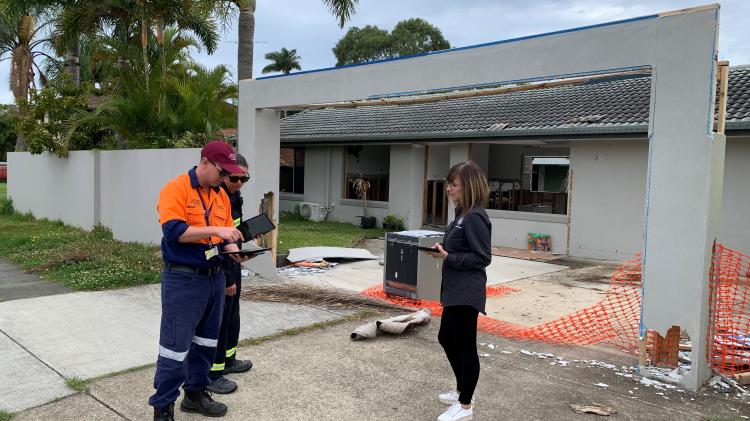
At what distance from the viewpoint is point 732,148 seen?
10.1 meters

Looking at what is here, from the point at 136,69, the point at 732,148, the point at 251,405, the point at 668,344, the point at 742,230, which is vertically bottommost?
the point at 251,405

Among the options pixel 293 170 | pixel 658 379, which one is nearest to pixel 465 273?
pixel 658 379

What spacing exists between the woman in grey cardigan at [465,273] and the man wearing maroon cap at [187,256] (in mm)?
1347

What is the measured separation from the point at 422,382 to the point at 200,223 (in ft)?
7.13

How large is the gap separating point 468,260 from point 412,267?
11.8 feet

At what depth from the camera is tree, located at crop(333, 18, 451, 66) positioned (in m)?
43.7

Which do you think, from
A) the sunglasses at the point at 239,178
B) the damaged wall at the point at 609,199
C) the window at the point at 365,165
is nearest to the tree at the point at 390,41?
the window at the point at 365,165

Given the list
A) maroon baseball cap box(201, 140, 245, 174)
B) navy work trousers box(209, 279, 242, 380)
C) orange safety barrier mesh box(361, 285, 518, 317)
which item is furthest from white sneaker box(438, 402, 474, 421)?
orange safety barrier mesh box(361, 285, 518, 317)

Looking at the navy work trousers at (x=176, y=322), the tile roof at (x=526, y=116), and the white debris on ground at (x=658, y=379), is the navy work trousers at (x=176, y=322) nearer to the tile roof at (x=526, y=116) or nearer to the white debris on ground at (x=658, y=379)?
the white debris on ground at (x=658, y=379)

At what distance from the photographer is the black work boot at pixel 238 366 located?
4.56 meters

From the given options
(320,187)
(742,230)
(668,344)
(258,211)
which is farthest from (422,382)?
(320,187)

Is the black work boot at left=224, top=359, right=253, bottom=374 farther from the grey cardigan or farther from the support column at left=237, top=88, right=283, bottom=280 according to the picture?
the support column at left=237, top=88, right=283, bottom=280

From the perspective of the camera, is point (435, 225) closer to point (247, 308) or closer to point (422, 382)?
point (247, 308)

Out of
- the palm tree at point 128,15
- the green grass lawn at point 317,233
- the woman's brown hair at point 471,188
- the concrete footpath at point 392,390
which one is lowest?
the concrete footpath at point 392,390
